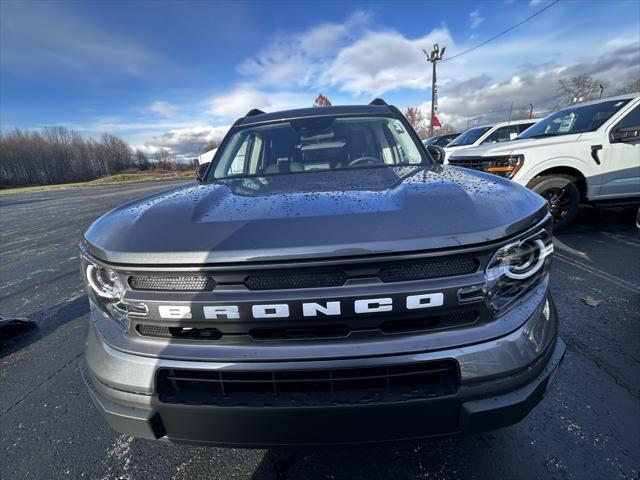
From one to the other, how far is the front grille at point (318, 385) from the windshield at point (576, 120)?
6.16 metres

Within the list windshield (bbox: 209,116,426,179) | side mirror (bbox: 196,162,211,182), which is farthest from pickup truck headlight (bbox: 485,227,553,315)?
side mirror (bbox: 196,162,211,182)

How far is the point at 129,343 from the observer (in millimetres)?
1335

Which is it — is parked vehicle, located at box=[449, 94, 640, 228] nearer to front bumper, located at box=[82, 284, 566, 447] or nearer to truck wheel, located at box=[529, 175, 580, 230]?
truck wheel, located at box=[529, 175, 580, 230]

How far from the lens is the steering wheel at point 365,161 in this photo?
248 centimetres

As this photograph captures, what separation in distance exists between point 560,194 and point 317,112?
4.57 meters

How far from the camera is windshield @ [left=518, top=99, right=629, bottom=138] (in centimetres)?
548

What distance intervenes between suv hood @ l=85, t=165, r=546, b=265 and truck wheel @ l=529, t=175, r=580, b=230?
4.49 meters

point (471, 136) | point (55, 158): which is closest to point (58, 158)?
point (55, 158)

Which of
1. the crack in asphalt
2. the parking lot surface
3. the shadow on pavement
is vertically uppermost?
the shadow on pavement

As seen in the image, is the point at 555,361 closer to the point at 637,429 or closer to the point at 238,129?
the point at 637,429

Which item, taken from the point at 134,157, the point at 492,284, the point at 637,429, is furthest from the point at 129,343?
the point at 134,157

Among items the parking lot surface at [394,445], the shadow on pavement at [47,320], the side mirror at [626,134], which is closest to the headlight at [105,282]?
the parking lot surface at [394,445]

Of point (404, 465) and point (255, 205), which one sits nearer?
point (255, 205)

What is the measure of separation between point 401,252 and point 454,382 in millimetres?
518
